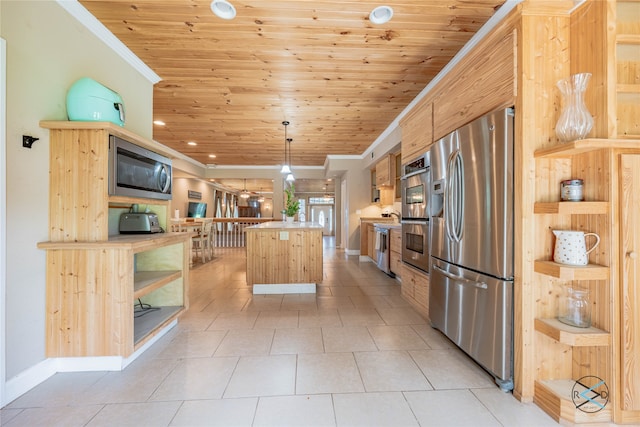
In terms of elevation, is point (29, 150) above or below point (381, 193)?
below

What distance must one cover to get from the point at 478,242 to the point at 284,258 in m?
2.46

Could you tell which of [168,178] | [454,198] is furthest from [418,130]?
[168,178]

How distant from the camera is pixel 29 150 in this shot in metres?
1.60

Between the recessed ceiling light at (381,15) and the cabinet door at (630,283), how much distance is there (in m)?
1.70

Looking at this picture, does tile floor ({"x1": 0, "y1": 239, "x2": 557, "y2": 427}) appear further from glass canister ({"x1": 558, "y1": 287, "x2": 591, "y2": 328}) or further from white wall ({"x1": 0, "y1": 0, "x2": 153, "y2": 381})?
glass canister ({"x1": 558, "y1": 287, "x2": 591, "y2": 328})

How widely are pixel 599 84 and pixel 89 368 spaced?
11.9ft

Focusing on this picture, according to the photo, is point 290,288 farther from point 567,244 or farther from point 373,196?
point 373,196

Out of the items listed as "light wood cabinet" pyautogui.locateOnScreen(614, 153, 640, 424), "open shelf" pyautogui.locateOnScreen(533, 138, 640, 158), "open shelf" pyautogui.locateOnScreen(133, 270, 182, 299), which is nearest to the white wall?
"open shelf" pyautogui.locateOnScreen(133, 270, 182, 299)

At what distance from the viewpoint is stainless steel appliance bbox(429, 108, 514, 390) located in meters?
1.59

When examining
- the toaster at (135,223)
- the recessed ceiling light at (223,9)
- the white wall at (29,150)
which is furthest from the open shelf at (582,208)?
the white wall at (29,150)

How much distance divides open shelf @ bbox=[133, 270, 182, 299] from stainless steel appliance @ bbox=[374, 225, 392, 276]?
329 cm

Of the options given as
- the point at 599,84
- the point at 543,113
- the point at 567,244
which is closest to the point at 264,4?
the point at 543,113

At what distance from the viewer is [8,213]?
1.49 m

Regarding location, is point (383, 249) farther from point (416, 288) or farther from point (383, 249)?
point (416, 288)
